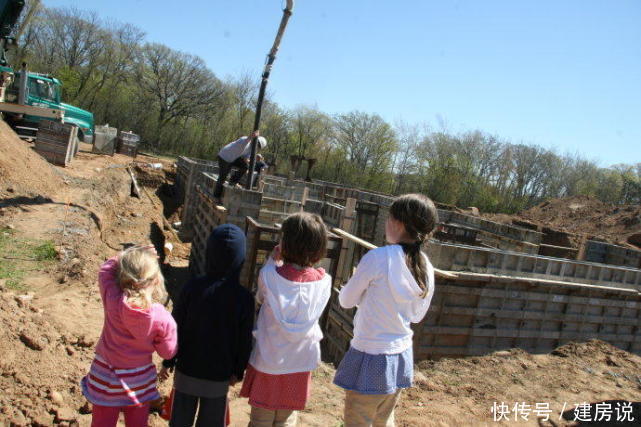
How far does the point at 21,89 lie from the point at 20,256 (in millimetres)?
14078

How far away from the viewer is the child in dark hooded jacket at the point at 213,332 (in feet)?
8.35

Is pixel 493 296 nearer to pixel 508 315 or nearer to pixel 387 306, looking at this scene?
pixel 508 315

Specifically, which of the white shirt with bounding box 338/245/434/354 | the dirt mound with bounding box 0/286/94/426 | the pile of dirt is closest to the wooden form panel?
the dirt mound with bounding box 0/286/94/426

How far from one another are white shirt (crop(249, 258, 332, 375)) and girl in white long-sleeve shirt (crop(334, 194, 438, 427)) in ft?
0.61

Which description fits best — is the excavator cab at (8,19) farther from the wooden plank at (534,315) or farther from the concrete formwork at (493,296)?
the wooden plank at (534,315)

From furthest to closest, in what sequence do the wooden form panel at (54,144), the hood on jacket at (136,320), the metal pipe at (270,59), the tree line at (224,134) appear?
1. the tree line at (224,134)
2. the wooden form panel at (54,144)
3. the metal pipe at (270,59)
4. the hood on jacket at (136,320)

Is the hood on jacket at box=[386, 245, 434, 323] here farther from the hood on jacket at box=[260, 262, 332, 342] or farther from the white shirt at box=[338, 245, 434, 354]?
the hood on jacket at box=[260, 262, 332, 342]

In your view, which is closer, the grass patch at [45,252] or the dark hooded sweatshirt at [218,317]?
the dark hooded sweatshirt at [218,317]

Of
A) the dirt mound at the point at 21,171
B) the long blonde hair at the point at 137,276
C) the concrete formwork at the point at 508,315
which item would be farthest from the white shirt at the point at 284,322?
the dirt mound at the point at 21,171

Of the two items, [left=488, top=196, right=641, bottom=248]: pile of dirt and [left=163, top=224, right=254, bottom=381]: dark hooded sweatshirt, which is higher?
[left=488, top=196, right=641, bottom=248]: pile of dirt

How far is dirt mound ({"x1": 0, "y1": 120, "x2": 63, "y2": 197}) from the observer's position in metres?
9.82

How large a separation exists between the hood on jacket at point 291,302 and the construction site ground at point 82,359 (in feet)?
6.74

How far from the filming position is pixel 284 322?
2492 millimetres

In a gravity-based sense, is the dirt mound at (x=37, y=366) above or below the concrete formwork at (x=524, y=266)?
below
